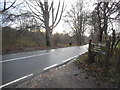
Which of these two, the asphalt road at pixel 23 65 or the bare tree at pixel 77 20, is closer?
the asphalt road at pixel 23 65

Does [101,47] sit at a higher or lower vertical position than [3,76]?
higher

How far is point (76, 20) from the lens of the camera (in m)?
58.4

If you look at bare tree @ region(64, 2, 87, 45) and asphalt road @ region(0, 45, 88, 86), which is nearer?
asphalt road @ region(0, 45, 88, 86)

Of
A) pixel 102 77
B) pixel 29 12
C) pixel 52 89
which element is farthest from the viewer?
pixel 29 12

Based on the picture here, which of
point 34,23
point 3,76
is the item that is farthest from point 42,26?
point 3,76

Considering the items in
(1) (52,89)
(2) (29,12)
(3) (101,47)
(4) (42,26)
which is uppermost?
(2) (29,12)

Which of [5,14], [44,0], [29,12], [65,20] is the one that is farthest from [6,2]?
[65,20]

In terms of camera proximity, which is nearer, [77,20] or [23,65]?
[23,65]

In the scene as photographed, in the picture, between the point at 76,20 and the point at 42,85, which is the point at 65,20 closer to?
the point at 76,20

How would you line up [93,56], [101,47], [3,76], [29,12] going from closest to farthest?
1. [3,76]
2. [101,47]
3. [93,56]
4. [29,12]

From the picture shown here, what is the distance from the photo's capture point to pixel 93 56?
10.7m

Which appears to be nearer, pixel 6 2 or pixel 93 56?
pixel 93 56

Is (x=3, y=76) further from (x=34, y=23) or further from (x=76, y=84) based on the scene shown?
(x=34, y=23)

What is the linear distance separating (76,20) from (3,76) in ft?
169
